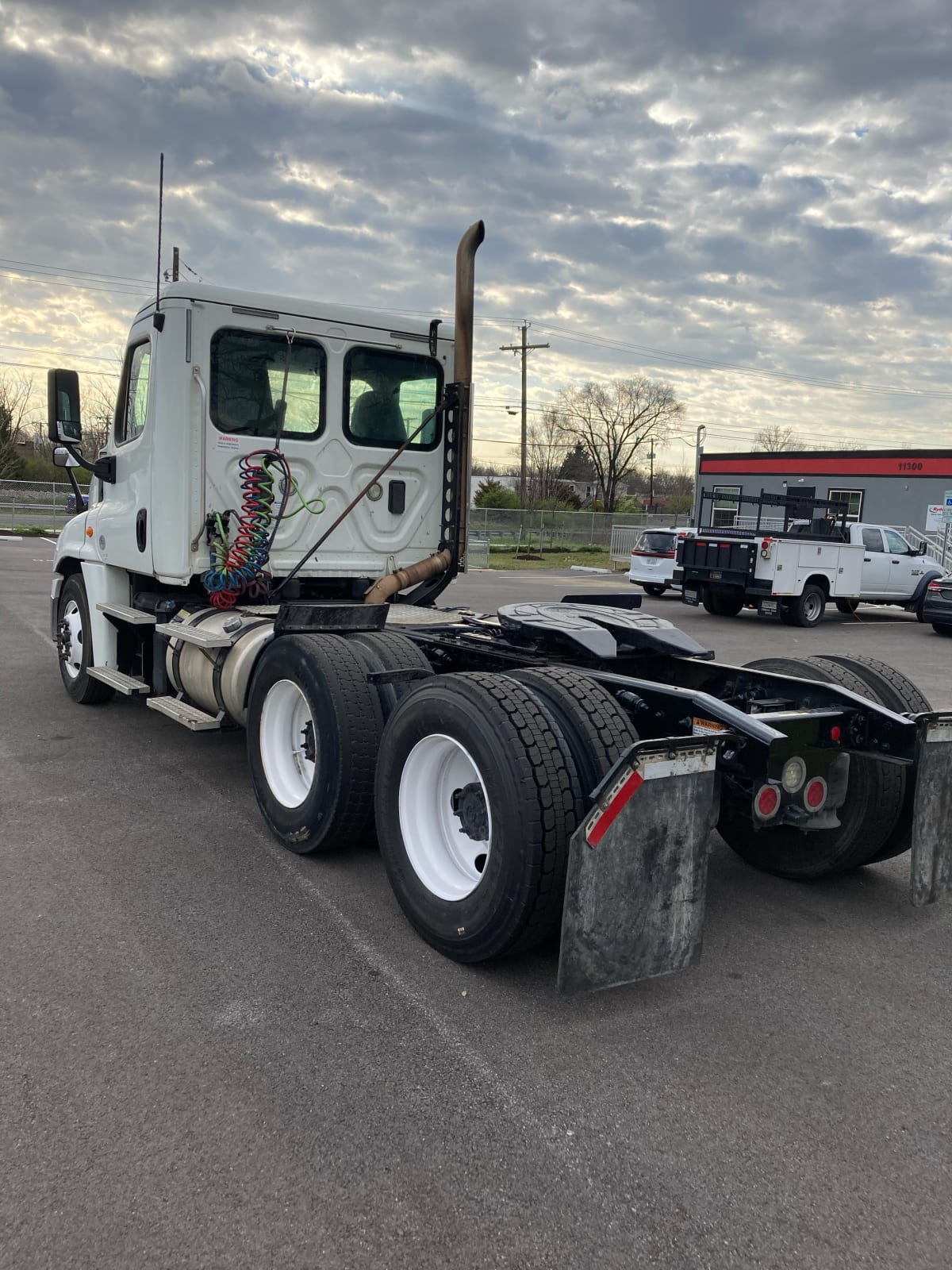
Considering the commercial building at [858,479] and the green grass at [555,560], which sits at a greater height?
the commercial building at [858,479]

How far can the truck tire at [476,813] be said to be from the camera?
10.6 ft

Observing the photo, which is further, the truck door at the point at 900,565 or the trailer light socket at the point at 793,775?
the truck door at the point at 900,565

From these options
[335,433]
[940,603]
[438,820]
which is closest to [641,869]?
[438,820]

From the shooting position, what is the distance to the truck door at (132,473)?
6.28 metres

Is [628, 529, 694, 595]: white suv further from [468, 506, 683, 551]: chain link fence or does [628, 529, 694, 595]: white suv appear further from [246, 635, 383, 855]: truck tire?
[468, 506, 683, 551]: chain link fence

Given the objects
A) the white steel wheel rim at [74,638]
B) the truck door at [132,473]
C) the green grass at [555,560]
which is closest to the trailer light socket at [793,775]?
the truck door at [132,473]

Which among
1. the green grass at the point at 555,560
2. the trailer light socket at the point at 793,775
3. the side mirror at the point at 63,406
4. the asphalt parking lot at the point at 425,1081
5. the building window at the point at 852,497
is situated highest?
the building window at the point at 852,497

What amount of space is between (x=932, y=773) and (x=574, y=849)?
1.57 metres

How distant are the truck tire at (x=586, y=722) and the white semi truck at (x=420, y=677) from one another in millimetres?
10

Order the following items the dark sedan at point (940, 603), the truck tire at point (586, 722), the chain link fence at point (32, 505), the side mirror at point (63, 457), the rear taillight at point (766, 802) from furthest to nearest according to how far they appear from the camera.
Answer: the chain link fence at point (32, 505), the dark sedan at point (940, 603), the side mirror at point (63, 457), the rear taillight at point (766, 802), the truck tire at point (586, 722)

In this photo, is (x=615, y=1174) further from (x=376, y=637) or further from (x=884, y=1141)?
(x=376, y=637)

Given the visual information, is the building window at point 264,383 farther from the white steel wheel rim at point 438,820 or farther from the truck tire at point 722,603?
the truck tire at point 722,603

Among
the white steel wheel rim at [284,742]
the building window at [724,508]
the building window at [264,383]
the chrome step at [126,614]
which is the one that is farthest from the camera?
the building window at [724,508]

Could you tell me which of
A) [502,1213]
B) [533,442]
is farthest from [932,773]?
[533,442]
